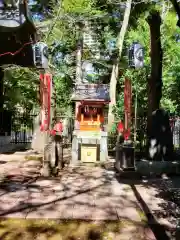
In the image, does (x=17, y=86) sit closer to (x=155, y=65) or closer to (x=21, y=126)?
(x=21, y=126)

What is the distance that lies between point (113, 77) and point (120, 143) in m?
10.3

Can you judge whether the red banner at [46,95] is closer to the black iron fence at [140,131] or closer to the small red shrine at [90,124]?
the small red shrine at [90,124]

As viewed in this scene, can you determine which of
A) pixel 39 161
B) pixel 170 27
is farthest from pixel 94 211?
pixel 170 27

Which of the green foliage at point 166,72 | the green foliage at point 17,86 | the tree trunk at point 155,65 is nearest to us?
the tree trunk at point 155,65

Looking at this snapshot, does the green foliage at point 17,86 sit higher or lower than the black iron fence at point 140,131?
higher

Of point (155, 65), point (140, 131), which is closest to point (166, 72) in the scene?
point (140, 131)

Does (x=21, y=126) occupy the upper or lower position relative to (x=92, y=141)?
upper

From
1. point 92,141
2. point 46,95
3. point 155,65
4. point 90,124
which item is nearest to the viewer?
point 46,95

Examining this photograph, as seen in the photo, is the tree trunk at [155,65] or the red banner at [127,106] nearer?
the red banner at [127,106]

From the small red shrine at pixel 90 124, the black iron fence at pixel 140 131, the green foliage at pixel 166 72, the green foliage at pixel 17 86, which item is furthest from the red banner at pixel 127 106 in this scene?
the green foliage at pixel 17 86

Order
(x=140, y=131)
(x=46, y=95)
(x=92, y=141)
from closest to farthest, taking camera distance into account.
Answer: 1. (x=46, y=95)
2. (x=92, y=141)
3. (x=140, y=131)

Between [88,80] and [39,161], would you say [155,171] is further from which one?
[88,80]

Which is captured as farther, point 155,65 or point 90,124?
point 90,124

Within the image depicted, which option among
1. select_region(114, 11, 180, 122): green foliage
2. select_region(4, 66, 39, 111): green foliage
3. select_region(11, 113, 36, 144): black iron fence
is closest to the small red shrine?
select_region(114, 11, 180, 122): green foliage
